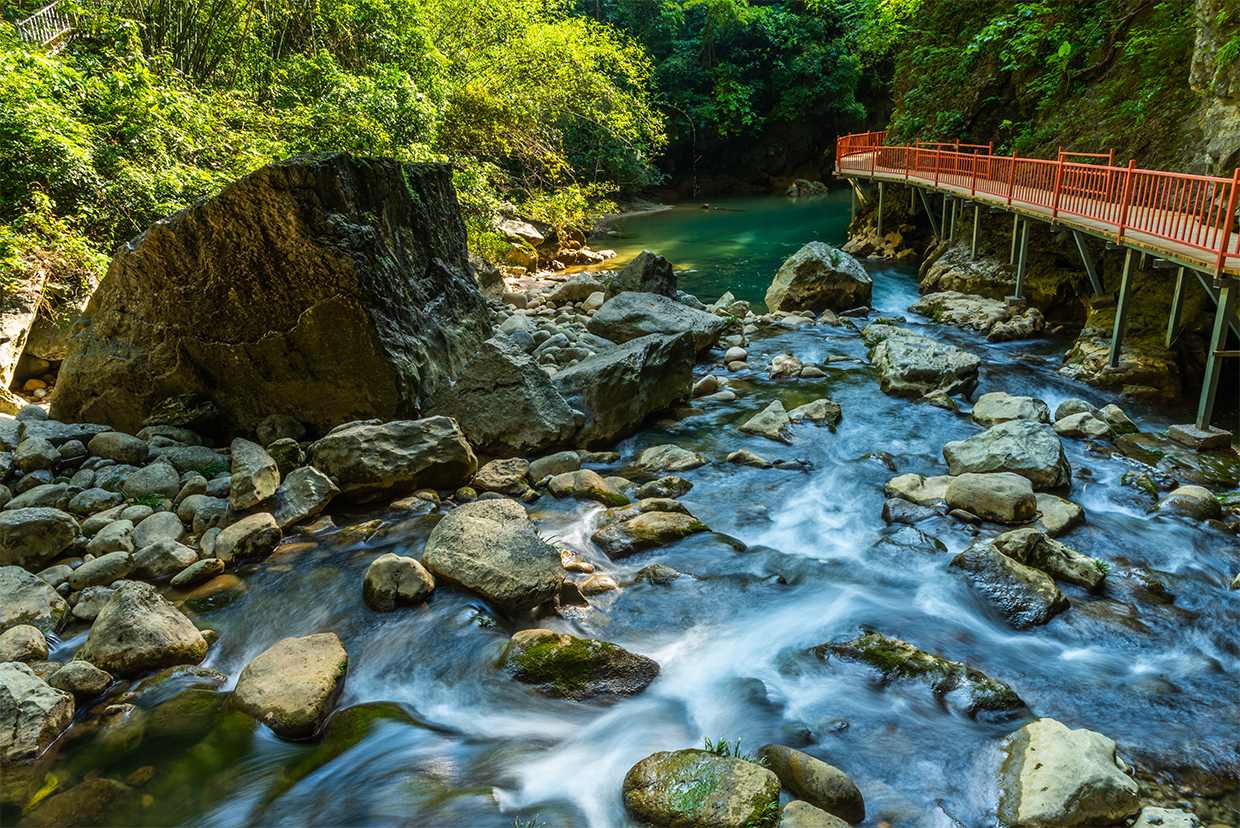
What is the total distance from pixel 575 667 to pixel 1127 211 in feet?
29.2

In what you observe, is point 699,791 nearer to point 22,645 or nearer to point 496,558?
point 496,558

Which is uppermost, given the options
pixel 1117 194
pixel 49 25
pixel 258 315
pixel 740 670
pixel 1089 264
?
pixel 49 25

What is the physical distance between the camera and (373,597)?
479cm

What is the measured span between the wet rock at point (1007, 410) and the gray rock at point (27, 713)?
27.3ft

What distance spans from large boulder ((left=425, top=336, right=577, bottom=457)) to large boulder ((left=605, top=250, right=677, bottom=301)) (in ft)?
18.0

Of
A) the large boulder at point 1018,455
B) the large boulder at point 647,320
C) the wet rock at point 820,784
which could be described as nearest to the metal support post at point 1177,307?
the large boulder at point 1018,455

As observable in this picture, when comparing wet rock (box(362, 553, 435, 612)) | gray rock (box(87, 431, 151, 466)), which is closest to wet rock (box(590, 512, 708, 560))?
wet rock (box(362, 553, 435, 612))

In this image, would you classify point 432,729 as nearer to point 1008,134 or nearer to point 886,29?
point 1008,134

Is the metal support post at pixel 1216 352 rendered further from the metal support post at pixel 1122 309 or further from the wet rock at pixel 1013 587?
the wet rock at pixel 1013 587

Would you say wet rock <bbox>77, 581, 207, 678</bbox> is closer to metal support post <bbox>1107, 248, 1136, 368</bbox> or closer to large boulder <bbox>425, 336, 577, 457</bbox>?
large boulder <bbox>425, 336, 577, 457</bbox>

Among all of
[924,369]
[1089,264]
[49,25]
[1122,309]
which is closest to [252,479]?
[924,369]

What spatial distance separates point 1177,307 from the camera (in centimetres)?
841

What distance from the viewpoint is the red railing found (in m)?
7.25

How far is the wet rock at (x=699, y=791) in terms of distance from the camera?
122 inches
